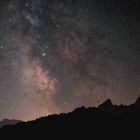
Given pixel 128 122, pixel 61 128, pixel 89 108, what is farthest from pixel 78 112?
pixel 128 122

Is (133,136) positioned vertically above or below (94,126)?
below

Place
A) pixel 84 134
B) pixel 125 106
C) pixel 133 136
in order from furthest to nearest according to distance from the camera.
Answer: pixel 125 106 < pixel 84 134 < pixel 133 136

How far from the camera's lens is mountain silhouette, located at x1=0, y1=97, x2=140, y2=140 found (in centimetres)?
5318

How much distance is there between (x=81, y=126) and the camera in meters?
57.8

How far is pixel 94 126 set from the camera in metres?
56.9

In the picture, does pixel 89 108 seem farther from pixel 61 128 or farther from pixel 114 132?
pixel 114 132

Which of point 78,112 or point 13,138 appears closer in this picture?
point 13,138

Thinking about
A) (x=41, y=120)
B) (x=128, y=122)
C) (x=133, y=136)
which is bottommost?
(x=133, y=136)

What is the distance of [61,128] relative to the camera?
5891 centimetres

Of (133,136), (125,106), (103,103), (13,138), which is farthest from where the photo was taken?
(103,103)

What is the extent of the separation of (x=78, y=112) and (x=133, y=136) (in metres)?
18.4

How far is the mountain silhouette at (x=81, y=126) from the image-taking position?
53.2 metres

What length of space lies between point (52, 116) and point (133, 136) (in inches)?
926

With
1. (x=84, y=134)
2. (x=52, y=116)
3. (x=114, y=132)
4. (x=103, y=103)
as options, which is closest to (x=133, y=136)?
(x=114, y=132)
